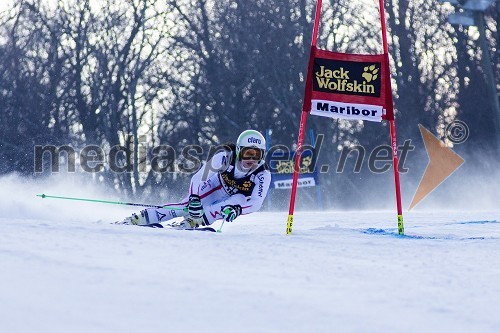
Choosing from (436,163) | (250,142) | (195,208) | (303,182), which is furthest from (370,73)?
(436,163)

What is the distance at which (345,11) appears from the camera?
2870cm

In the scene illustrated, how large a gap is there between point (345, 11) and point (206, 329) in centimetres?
2575

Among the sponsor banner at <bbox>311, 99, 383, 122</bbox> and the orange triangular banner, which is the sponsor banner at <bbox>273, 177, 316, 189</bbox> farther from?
the sponsor banner at <bbox>311, 99, 383, 122</bbox>

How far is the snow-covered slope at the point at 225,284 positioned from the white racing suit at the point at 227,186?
2216 mm

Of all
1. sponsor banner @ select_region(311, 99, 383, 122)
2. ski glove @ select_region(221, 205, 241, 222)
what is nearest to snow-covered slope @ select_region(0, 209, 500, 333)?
sponsor banner @ select_region(311, 99, 383, 122)

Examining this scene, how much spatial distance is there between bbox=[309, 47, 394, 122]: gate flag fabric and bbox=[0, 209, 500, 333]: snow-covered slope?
1912 mm

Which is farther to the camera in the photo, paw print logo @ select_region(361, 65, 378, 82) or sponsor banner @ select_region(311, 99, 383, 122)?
paw print logo @ select_region(361, 65, 378, 82)

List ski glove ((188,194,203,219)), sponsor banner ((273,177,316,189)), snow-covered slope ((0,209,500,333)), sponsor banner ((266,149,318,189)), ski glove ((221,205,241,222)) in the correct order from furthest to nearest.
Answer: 1. sponsor banner ((266,149,318,189))
2. sponsor banner ((273,177,316,189))
3. ski glove ((188,194,203,219))
4. ski glove ((221,205,241,222))
5. snow-covered slope ((0,209,500,333))

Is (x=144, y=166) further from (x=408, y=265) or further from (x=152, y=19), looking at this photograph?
(x=408, y=265)

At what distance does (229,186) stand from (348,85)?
147 cm

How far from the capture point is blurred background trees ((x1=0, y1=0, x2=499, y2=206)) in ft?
93.8

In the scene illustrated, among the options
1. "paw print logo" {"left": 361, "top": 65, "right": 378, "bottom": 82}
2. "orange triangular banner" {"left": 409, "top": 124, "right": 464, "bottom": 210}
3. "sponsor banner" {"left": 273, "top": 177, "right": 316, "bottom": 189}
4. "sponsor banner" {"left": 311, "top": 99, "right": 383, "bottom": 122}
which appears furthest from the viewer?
"orange triangular banner" {"left": 409, "top": 124, "right": 464, "bottom": 210}

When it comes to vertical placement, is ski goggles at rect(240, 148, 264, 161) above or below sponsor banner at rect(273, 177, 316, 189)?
below

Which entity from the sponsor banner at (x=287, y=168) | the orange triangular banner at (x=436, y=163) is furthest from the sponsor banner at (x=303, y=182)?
the orange triangular banner at (x=436, y=163)
